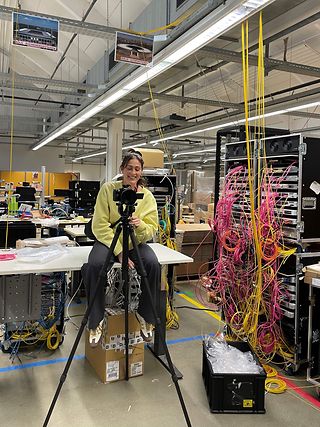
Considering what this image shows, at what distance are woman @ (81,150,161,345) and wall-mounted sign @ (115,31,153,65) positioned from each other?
1.03 metres

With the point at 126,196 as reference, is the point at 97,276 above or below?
below

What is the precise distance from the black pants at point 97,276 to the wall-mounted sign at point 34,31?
166 cm

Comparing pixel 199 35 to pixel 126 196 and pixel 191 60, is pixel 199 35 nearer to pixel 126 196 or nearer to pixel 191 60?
pixel 126 196

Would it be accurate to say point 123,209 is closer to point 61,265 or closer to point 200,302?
point 61,265

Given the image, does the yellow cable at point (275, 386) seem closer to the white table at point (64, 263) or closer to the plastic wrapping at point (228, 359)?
the plastic wrapping at point (228, 359)

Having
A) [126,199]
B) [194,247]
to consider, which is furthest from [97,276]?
[194,247]

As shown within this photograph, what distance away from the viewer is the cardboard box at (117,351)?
2.46m

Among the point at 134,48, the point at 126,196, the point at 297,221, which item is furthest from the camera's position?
the point at 134,48

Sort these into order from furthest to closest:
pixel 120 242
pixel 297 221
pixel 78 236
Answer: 1. pixel 78 236
2. pixel 297 221
3. pixel 120 242

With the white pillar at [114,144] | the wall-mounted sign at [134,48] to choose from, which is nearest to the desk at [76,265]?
the wall-mounted sign at [134,48]

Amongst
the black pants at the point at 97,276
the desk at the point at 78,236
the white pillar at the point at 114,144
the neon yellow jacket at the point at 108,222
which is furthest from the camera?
the white pillar at the point at 114,144

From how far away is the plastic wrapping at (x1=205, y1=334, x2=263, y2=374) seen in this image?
2271 millimetres

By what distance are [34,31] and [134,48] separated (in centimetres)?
80

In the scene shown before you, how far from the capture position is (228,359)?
94.7 inches
